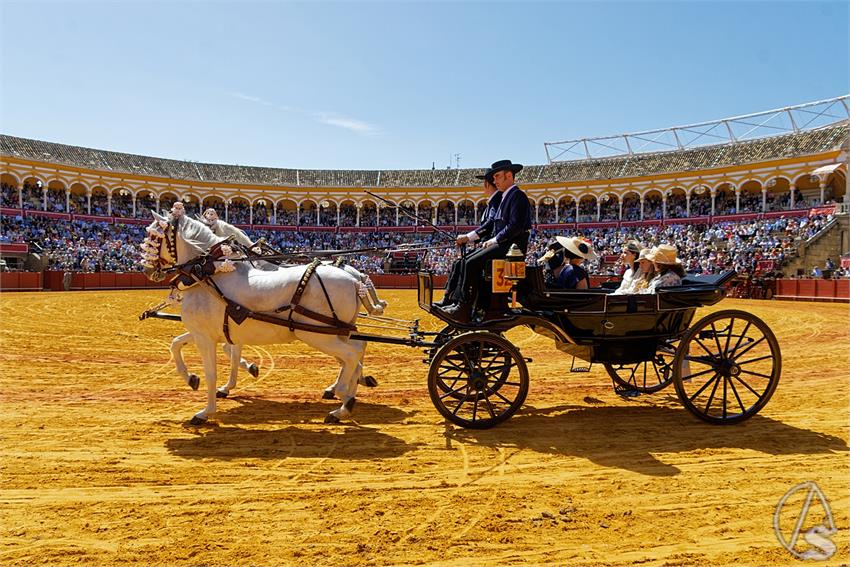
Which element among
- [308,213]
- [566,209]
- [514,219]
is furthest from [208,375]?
[308,213]

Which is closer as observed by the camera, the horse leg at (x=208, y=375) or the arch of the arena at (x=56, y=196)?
the horse leg at (x=208, y=375)

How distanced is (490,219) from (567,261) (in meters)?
1.63

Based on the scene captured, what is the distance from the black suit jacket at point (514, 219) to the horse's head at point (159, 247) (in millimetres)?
3178

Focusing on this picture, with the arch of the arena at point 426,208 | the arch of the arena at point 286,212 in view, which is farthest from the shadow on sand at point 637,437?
the arch of the arena at point 286,212

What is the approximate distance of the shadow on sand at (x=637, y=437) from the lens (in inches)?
169

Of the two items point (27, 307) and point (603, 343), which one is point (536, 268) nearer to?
point (603, 343)

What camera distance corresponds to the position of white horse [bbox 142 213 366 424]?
16.9 feet

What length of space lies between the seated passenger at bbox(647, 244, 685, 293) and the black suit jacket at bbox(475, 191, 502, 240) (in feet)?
5.50

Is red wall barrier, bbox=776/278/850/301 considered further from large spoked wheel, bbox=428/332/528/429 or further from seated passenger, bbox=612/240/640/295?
large spoked wheel, bbox=428/332/528/429

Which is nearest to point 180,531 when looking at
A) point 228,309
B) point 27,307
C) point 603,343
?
point 228,309

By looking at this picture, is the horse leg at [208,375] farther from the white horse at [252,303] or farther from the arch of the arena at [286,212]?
the arch of the arena at [286,212]

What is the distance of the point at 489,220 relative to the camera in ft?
17.9

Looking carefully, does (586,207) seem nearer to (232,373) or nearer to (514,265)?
(232,373)

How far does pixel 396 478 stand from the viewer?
379cm
